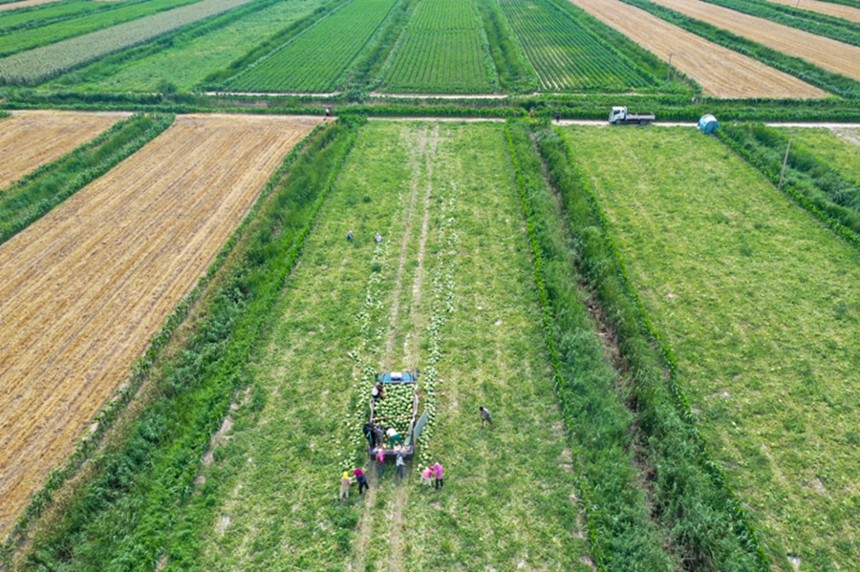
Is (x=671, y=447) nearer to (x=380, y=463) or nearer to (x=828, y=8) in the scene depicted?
(x=380, y=463)

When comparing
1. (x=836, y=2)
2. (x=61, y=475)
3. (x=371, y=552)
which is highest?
(x=836, y=2)

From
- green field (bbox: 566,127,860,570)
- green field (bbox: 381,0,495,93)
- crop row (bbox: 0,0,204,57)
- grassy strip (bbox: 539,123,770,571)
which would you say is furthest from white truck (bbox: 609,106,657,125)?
crop row (bbox: 0,0,204,57)

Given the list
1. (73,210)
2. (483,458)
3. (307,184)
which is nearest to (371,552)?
(483,458)

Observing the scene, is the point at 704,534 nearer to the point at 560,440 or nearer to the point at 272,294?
the point at 560,440

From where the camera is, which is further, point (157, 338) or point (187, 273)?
point (187, 273)

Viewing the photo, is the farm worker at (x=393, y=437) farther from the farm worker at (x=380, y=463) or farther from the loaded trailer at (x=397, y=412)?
the farm worker at (x=380, y=463)

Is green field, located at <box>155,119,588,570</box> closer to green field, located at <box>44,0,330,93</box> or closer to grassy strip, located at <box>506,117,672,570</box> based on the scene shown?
grassy strip, located at <box>506,117,672,570</box>
